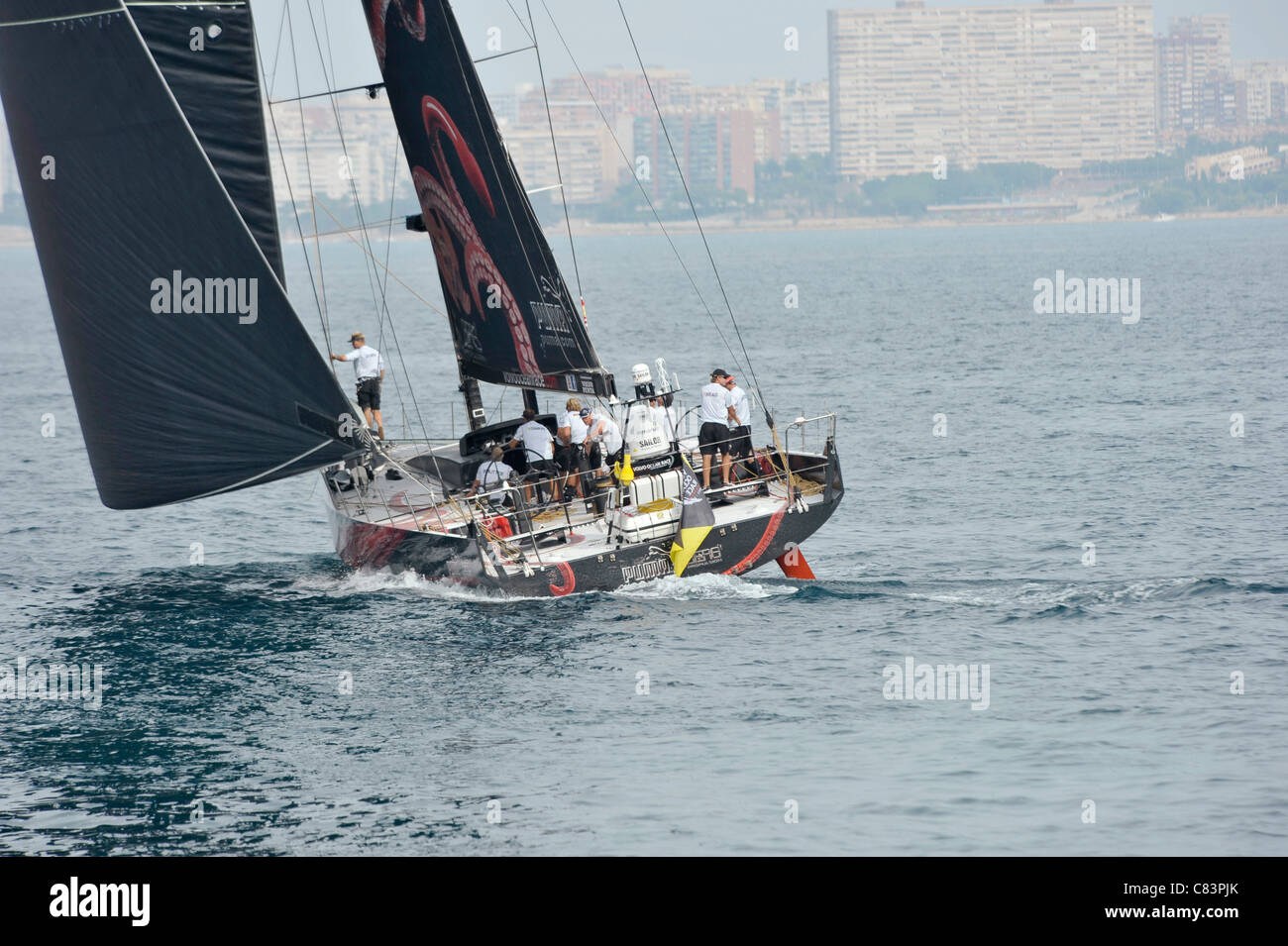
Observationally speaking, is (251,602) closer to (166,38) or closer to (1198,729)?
(166,38)

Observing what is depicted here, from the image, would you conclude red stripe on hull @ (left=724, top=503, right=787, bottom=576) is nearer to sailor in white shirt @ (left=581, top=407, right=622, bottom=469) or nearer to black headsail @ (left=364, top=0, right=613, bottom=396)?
sailor in white shirt @ (left=581, top=407, right=622, bottom=469)

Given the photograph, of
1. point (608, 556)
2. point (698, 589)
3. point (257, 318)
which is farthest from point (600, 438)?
point (257, 318)

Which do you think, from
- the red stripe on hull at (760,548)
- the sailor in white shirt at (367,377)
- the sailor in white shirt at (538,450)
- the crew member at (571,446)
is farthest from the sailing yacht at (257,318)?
the sailor in white shirt at (367,377)

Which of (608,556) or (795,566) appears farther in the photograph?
(795,566)

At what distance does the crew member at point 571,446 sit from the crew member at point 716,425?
182 centimetres

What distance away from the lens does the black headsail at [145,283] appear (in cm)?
1914

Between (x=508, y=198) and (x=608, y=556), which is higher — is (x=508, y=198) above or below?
above

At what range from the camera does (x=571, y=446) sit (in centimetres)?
2319

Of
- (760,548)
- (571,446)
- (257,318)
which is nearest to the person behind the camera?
(257,318)

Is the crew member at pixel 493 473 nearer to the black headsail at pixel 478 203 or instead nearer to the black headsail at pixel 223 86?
the black headsail at pixel 478 203

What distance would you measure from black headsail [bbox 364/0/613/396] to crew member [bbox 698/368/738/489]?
152 centimetres

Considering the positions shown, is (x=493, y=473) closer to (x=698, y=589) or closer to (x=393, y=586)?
(x=393, y=586)

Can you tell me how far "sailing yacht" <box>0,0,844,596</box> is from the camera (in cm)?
1930

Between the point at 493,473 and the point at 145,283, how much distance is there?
573 cm
